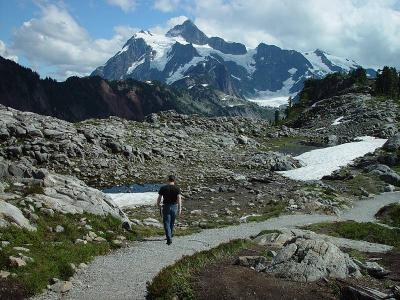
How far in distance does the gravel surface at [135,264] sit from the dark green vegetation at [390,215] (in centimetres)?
1069

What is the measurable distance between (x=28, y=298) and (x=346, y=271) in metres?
11.8

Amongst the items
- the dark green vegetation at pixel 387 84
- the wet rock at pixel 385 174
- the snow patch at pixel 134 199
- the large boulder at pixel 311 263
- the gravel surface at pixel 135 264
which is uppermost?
the dark green vegetation at pixel 387 84

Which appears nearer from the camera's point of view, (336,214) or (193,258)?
(193,258)

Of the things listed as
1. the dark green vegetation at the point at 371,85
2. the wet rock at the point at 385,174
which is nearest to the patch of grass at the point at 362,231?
the wet rock at the point at 385,174

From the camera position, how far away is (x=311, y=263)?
17297 millimetres

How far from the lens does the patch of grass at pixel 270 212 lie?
1374 inches

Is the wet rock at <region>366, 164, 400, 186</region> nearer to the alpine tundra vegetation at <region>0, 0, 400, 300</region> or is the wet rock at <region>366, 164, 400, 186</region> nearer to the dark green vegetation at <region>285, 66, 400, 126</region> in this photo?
the alpine tundra vegetation at <region>0, 0, 400, 300</region>

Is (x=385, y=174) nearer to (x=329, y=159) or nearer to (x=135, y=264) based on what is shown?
(x=329, y=159)

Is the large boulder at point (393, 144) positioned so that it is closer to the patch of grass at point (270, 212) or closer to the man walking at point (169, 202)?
the patch of grass at point (270, 212)

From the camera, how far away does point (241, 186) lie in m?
52.0

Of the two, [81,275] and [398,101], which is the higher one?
[398,101]

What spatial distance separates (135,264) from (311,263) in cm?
758

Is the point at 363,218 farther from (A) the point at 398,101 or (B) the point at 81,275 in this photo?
(A) the point at 398,101

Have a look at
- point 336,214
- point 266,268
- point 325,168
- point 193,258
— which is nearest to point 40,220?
point 193,258
